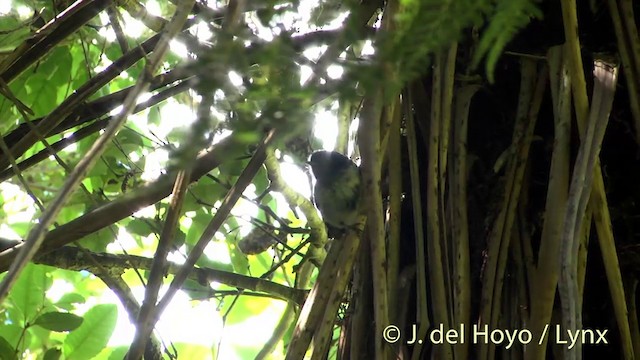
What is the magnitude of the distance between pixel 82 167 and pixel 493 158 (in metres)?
0.98

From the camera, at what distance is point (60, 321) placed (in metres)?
1.54

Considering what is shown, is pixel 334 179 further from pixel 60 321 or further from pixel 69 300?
pixel 60 321

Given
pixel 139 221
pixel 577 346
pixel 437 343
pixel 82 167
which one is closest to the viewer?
pixel 82 167

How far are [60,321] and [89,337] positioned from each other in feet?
0.45

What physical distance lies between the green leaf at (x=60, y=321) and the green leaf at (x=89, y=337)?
11cm

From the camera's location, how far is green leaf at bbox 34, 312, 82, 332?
1536mm

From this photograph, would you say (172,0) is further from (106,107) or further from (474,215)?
(474,215)

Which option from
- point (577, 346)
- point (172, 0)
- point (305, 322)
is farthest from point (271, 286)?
point (577, 346)

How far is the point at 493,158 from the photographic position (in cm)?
152

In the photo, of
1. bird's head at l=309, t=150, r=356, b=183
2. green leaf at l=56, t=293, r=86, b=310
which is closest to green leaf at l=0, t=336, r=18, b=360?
green leaf at l=56, t=293, r=86, b=310

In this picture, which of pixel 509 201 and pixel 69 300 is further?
pixel 69 300
